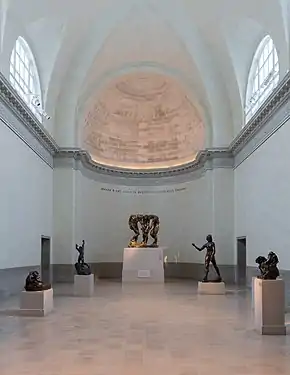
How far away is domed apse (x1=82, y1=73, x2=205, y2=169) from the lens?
25.5 metres

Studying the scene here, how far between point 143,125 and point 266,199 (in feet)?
35.5

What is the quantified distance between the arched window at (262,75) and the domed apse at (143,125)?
4558 millimetres

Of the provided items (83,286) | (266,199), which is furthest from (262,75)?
(83,286)

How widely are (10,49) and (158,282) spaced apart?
10234 millimetres

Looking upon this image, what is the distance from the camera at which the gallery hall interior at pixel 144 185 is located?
8852 millimetres

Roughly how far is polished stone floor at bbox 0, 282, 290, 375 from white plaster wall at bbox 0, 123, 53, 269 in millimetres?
3383

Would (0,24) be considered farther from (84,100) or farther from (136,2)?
(84,100)

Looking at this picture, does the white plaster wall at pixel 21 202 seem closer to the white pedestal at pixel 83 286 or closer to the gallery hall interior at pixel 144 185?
the gallery hall interior at pixel 144 185

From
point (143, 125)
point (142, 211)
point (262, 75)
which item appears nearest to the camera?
point (262, 75)

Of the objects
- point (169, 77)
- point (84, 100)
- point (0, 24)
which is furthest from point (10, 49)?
point (169, 77)

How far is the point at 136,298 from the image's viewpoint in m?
15.2

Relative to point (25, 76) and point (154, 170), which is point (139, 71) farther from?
point (25, 76)

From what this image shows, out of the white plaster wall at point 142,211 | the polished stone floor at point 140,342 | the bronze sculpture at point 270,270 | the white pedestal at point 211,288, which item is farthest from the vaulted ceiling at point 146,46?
the bronze sculpture at point 270,270

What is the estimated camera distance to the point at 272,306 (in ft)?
29.6
